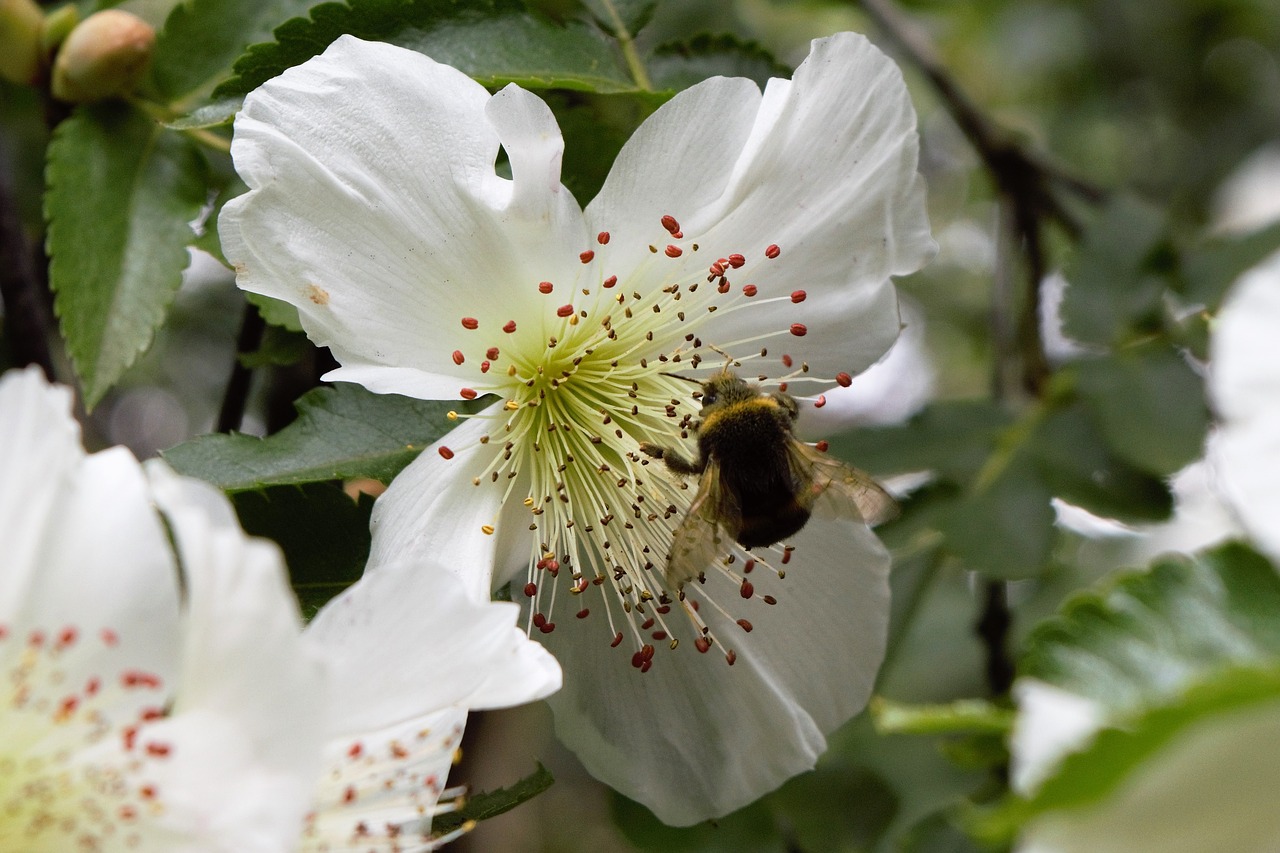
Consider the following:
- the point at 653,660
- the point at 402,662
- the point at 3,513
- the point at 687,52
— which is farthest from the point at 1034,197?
the point at 3,513

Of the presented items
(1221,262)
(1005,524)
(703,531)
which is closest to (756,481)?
(703,531)

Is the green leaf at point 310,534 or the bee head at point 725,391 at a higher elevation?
the bee head at point 725,391

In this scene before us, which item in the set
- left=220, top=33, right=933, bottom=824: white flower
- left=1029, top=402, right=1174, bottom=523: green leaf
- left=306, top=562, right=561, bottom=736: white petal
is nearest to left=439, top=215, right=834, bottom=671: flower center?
left=220, top=33, right=933, bottom=824: white flower

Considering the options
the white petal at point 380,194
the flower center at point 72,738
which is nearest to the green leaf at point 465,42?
the white petal at point 380,194

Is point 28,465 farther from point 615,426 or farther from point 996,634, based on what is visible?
point 996,634

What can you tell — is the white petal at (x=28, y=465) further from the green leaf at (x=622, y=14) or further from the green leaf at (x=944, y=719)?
the green leaf at (x=622, y=14)

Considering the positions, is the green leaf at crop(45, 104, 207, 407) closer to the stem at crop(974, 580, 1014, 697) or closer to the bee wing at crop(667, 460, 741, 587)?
the bee wing at crop(667, 460, 741, 587)
